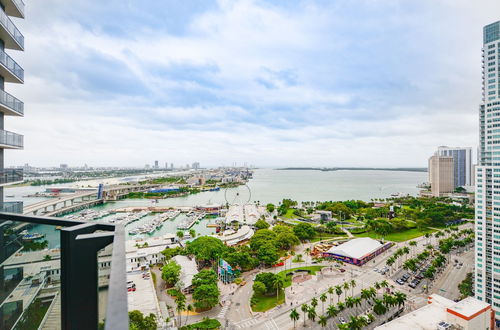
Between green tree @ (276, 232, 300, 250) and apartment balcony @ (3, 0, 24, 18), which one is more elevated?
apartment balcony @ (3, 0, 24, 18)

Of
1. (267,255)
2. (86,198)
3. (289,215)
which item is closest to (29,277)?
(267,255)

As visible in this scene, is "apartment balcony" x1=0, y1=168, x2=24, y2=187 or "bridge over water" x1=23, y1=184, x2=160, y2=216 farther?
"bridge over water" x1=23, y1=184, x2=160, y2=216

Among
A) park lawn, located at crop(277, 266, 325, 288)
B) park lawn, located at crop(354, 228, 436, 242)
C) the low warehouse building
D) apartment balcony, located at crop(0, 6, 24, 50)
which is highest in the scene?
apartment balcony, located at crop(0, 6, 24, 50)

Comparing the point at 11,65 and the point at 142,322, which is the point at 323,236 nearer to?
the point at 142,322

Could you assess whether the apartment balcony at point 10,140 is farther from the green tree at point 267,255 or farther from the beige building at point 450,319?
the green tree at point 267,255

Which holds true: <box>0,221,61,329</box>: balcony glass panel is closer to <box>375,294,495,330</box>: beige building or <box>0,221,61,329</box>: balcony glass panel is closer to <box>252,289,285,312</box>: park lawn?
<box>375,294,495,330</box>: beige building

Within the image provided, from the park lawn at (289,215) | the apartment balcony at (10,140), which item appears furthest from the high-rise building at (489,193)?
the park lawn at (289,215)

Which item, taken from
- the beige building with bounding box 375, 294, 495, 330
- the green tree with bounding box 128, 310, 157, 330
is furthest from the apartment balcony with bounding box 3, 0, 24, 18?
the beige building with bounding box 375, 294, 495, 330
